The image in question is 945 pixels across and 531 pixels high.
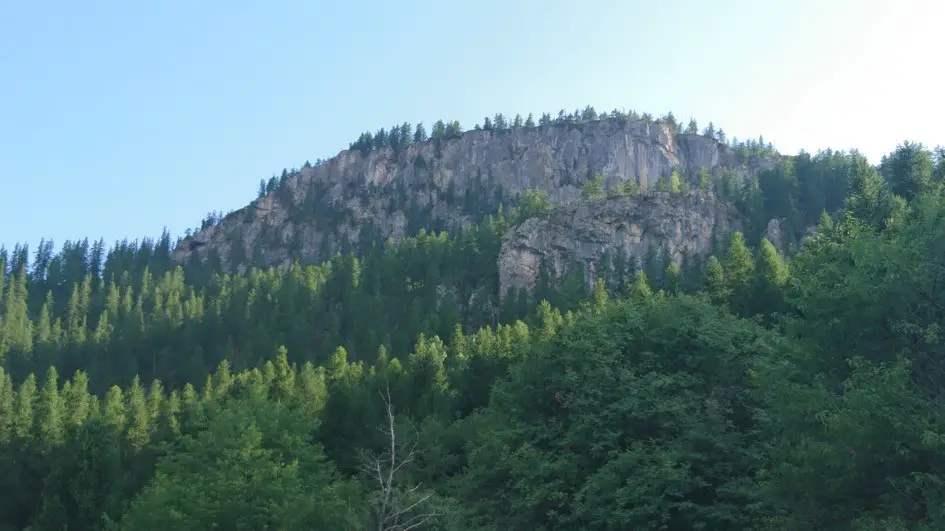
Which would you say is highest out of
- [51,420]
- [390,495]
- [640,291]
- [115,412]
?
[640,291]

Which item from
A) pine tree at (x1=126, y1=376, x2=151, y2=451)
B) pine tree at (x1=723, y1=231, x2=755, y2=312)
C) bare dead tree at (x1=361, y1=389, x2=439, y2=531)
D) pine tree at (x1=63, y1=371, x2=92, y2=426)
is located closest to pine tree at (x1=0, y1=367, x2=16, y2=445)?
pine tree at (x1=63, y1=371, x2=92, y2=426)

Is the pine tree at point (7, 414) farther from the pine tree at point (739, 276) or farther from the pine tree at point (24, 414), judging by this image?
the pine tree at point (739, 276)

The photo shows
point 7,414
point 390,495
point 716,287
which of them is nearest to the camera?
point 390,495

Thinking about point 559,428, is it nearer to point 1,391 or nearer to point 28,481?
point 28,481

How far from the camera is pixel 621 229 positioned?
146 meters

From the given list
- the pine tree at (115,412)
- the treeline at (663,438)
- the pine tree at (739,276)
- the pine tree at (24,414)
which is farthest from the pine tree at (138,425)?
the pine tree at (739,276)

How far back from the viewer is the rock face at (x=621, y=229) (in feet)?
467

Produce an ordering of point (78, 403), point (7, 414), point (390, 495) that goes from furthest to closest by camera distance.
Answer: point (78, 403) → point (7, 414) → point (390, 495)

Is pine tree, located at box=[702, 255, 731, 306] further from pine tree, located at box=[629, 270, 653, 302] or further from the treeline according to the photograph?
pine tree, located at box=[629, 270, 653, 302]

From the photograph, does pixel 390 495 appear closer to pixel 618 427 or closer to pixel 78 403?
pixel 618 427

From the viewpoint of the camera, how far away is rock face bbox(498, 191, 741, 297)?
14238 centimetres

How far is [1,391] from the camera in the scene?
88750mm

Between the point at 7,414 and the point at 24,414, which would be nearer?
the point at 24,414

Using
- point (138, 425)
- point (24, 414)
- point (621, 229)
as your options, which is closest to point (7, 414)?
point (24, 414)
